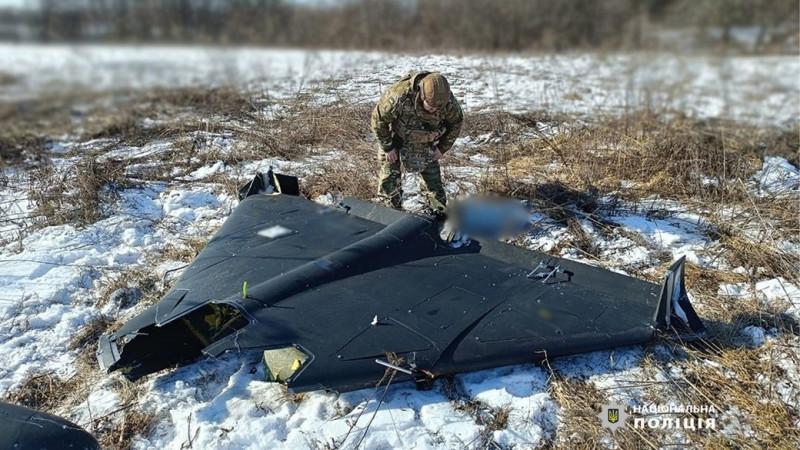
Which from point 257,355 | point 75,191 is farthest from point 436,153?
point 75,191

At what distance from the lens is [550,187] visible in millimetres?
6109

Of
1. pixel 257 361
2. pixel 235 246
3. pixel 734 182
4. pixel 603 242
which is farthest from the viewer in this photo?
pixel 734 182

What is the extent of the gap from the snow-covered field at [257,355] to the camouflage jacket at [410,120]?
3.35 feet

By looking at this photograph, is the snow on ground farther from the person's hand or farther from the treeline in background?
the person's hand

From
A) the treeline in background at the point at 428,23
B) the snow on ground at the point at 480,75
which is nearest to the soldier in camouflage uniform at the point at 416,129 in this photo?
the snow on ground at the point at 480,75

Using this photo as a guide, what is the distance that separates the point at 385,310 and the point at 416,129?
7.46 ft

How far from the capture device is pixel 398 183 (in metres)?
5.59

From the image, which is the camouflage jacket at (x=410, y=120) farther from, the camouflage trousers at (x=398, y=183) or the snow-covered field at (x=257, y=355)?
the snow-covered field at (x=257, y=355)

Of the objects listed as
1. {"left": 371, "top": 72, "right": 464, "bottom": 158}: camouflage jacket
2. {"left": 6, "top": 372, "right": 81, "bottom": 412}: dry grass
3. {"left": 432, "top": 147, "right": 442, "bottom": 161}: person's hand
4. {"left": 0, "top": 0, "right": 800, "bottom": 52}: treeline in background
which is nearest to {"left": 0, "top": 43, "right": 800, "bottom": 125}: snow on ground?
{"left": 0, "top": 0, "right": 800, "bottom": 52}: treeline in background

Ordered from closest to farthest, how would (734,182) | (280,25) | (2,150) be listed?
(734,182), (280,25), (2,150)

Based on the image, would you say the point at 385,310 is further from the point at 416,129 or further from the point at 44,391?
the point at 44,391

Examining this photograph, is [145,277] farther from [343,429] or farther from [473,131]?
[473,131]

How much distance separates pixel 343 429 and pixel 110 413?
1.48 metres

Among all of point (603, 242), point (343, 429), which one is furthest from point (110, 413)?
point (603, 242)
